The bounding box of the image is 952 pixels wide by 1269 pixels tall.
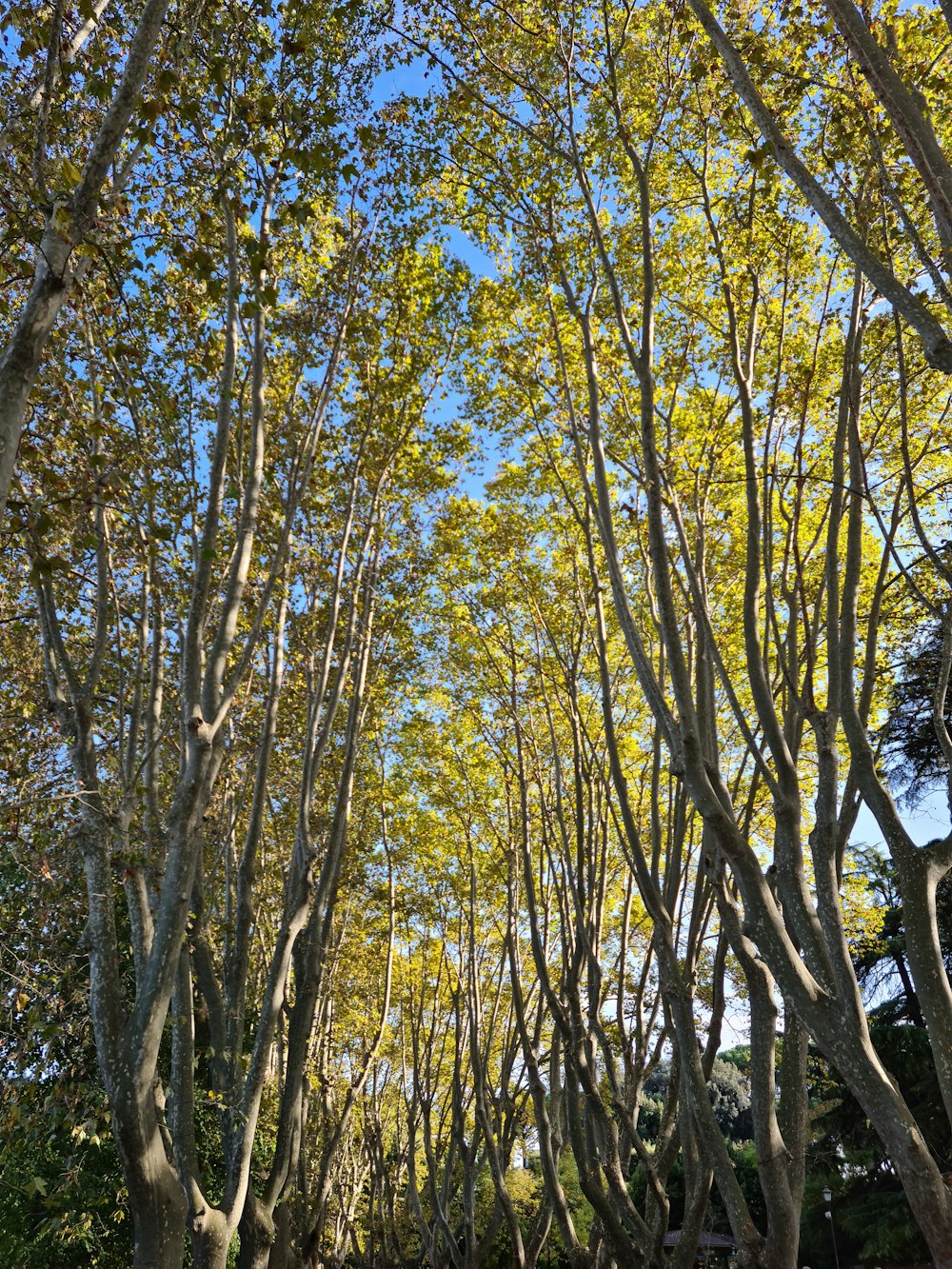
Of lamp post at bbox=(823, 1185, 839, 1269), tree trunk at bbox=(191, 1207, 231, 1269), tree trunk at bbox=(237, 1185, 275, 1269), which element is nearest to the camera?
tree trunk at bbox=(191, 1207, 231, 1269)

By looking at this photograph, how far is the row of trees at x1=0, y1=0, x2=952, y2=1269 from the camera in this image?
420cm

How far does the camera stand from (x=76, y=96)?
5.14 m

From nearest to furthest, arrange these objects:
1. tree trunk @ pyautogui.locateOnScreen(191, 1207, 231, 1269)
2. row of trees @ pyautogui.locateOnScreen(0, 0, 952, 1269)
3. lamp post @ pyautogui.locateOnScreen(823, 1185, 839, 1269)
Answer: row of trees @ pyautogui.locateOnScreen(0, 0, 952, 1269), tree trunk @ pyautogui.locateOnScreen(191, 1207, 231, 1269), lamp post @ pyautogui.locateOnScreen(823, 1185, 839, 1269)

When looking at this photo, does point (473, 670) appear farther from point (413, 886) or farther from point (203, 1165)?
point (203, 1165)

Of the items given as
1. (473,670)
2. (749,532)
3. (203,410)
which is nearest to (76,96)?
(203,410)

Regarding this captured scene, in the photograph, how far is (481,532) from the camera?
1083cm

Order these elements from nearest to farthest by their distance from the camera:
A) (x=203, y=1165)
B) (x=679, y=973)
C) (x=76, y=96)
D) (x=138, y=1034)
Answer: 1. (x=138, y=1034)
2. (x=76, y=96)
3. (x=679, y=973)
4. (x=203, y=1165)

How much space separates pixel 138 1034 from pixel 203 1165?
11.1 metres

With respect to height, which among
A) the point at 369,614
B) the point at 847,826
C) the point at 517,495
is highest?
the point at 517,495

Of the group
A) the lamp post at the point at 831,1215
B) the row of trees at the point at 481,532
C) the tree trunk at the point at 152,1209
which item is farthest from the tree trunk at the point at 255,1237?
the lamp post at the point at 831,1215

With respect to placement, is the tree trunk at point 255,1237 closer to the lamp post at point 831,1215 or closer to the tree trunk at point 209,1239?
the tree trunk at point 209,1239

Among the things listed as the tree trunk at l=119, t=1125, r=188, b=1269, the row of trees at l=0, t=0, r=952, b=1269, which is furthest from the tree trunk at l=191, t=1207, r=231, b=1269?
the tree trunk at l=119, t=1125, r=188, b=1269

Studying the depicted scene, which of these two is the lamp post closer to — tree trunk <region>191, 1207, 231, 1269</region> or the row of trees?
the row of trees

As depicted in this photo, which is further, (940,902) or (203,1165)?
(203,1165)
